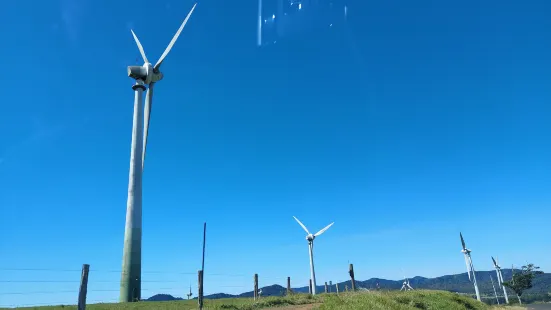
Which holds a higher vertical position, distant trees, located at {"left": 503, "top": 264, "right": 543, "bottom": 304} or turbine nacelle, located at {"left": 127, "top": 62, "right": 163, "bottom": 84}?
turbine nacelle, located at {"left": 127, "top": 62, "right": 163, "bottom": 84}

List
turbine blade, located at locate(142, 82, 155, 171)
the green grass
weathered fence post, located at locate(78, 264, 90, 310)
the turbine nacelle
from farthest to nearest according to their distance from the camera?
the turbine nacelle, turbine blade, located at locate(142, 82, 155, 171), the green grass, weathered fence post, located at locate(78, 264, 90, 310)

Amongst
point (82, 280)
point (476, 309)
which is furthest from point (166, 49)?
point (476, 309)

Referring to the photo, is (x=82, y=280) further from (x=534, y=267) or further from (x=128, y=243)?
(x=534, y=267)

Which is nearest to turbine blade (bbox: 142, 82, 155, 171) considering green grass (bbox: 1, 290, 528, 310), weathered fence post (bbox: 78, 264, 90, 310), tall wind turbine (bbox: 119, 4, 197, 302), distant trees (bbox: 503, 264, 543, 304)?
tall wind turbine (bbox: 119, 4, 197, 302)

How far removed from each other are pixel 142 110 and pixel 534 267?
119443mm

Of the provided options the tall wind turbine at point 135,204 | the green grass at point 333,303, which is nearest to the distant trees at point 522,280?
the green grass at point 333,303

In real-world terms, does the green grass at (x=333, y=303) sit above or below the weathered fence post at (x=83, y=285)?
below

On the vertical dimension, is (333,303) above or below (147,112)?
below

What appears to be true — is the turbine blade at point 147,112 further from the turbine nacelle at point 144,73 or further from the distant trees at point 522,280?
the distant trees at point 522,280

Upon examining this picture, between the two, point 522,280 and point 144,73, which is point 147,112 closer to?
point 144,73

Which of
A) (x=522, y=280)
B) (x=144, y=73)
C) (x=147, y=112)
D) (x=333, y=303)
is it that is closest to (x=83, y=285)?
(x=333, y=303)

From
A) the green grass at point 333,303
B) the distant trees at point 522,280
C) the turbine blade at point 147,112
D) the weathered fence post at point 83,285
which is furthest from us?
the distant trees at point 522,280

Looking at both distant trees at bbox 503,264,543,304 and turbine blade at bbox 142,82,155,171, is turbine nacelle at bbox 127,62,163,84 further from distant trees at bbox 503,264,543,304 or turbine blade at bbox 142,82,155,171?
distant trees at bbox 503,264,543,304

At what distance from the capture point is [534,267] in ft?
357
